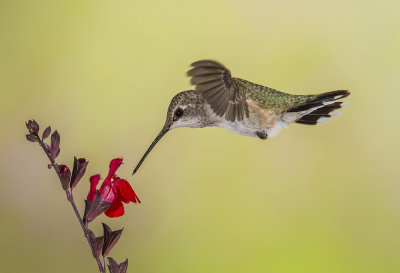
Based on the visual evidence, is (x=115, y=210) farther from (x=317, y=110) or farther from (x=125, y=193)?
(x=317, y=110)

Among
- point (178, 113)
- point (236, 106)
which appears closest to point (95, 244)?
point (178, 113)

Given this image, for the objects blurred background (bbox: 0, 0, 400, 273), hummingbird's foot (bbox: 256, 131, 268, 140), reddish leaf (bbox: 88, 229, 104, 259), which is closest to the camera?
reddish leaf (bbox: 88, 229, 104, 259)

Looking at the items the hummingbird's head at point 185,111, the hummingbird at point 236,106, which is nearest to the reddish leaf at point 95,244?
the hummingbird at point 236,106

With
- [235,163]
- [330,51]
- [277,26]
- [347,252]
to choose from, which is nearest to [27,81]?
[235,163]

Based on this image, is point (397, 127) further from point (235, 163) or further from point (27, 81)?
point (27, 81)

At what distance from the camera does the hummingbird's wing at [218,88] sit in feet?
3.58

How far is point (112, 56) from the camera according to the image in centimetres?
263

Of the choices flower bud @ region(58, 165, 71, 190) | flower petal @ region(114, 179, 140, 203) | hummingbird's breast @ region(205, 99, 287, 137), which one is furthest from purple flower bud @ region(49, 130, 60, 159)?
hummingbird's breast @ region(205, 99, 287, 137)

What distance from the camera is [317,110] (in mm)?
1448

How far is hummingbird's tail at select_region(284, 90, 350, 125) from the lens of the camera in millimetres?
1320

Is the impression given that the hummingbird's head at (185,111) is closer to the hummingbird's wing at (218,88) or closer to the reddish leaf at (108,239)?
Answer: the hummingbird's wing at (218,88)

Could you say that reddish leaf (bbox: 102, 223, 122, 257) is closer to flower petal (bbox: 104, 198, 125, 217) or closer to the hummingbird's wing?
flower petal (bbox: 104, 198, 125, 217)

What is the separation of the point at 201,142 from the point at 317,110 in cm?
112

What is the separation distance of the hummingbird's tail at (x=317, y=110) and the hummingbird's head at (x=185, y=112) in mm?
306
